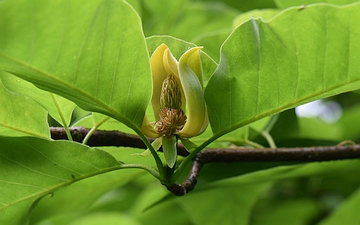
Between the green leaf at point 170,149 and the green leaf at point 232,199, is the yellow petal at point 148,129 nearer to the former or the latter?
the green leaf at point 170,149

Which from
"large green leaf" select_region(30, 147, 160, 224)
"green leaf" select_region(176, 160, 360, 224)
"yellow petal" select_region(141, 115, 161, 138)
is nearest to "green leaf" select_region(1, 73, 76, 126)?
"yellow petal" select_region(141, 115, 161, 138)

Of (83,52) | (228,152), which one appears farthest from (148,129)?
(228,152)

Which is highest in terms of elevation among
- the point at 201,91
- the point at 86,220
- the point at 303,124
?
the point at 201,91

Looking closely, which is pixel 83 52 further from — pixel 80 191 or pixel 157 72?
pixel 80 191

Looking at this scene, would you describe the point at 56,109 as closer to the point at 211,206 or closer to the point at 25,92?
the point at 25,92

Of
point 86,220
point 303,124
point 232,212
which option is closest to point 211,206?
point 232,212

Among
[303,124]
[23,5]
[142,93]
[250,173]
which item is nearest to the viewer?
[23,5]

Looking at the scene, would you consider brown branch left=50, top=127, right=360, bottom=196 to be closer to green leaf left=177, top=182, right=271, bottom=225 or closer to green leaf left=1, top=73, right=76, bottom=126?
green leaf left=1, top=73, right=76, bottom=126
